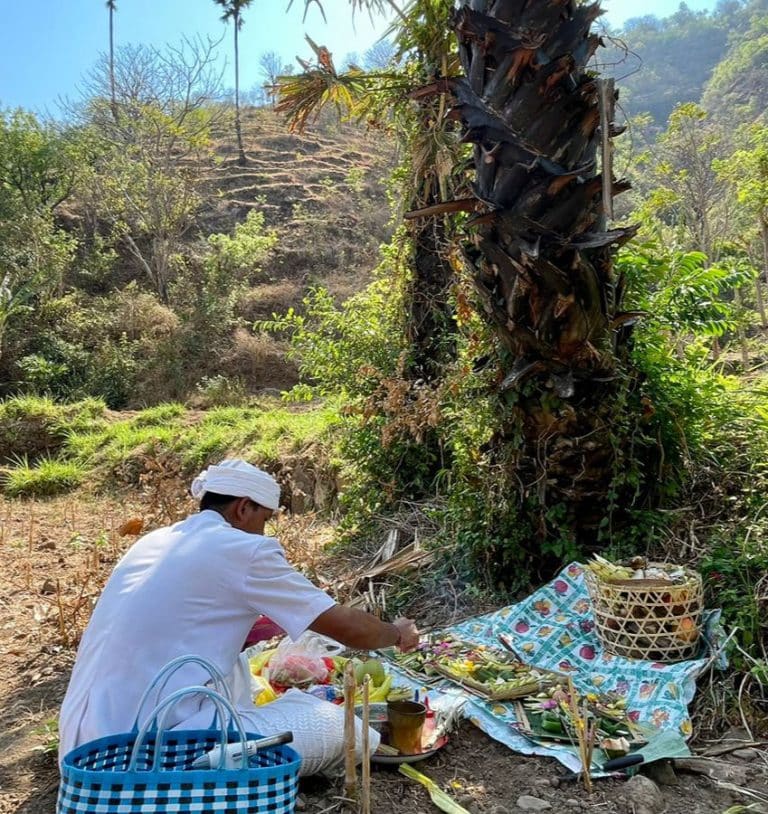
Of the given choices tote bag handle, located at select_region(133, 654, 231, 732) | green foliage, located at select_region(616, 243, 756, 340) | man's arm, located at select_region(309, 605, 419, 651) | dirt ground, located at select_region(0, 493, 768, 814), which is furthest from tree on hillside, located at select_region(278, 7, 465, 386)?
tote bag handle, located at select_region(133, 654, 231, 732)

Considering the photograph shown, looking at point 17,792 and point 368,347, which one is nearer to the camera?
point 17,792

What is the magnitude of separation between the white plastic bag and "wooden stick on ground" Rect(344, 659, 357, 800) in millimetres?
774

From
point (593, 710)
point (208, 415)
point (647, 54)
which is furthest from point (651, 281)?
point (647, 54)

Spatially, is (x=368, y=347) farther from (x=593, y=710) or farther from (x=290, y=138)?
(x=290, y=138)

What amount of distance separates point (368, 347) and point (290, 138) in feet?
95.3

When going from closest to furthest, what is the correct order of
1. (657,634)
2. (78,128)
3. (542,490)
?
(657,634) < (542,490) < (78,128)

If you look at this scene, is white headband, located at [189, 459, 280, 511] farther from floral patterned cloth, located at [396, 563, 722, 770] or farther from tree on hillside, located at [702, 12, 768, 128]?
tree on hillside, located at [702, 12, 768, 128]

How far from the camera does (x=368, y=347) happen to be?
6516mm

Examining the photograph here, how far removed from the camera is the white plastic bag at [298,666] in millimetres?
3268

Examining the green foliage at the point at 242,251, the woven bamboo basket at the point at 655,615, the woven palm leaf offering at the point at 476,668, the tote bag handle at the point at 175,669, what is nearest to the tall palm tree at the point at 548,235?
the woven bamboo basket at the point at 655,615

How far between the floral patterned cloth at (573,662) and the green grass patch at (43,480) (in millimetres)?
8434

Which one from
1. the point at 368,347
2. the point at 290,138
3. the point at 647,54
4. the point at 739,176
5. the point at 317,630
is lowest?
the point at 317,630

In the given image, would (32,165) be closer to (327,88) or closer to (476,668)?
(327,88)

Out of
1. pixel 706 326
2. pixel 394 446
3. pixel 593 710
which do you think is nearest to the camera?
pixel 593 710
